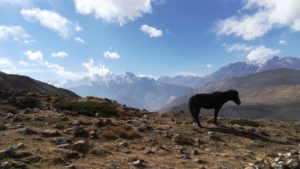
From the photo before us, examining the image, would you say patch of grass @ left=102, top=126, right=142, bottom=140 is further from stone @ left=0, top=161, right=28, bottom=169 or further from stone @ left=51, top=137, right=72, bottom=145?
stone @ left=0, top=161, right=28, bottom=169

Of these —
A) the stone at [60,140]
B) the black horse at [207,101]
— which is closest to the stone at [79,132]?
the stone at [60,140]

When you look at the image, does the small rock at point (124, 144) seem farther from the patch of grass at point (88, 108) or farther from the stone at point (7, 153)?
the patch of grass at point (88, 108)

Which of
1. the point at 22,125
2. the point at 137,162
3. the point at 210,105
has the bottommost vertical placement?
the point at 137,162

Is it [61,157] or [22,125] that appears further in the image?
[22,125]

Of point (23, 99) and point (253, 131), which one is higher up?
point (23, 99)

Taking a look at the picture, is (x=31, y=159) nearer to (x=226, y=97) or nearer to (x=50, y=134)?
(x=50, y=134)

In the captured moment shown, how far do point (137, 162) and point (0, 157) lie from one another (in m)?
4.74

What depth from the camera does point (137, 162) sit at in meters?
14.7

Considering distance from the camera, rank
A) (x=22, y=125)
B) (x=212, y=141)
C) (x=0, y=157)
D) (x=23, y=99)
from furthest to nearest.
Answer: (x=23, y=99), (x=212, y=141), (x=22, y=125), (x=0, y=157)

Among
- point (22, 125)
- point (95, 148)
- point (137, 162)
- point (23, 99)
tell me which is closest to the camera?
point (137, 162)

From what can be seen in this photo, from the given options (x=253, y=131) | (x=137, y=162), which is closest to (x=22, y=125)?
(x=137, y=162)

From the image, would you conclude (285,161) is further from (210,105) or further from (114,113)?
(114,113)

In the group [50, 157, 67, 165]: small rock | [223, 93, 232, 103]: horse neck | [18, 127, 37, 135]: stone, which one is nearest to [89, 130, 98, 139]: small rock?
[18, 127, 37, 135]: stone

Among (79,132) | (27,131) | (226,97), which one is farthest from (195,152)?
(226,97)
